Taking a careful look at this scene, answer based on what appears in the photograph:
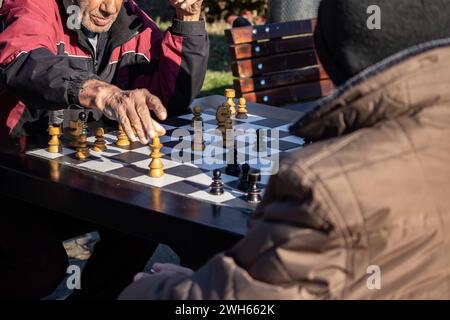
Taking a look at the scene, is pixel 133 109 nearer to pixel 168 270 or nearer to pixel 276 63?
pixel 168 270

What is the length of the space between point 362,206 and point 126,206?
99cm

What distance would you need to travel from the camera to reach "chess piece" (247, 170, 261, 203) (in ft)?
7.85

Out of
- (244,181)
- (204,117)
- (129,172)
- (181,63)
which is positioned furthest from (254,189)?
(181,63)

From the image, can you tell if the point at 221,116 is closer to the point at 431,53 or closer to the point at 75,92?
the point at 75,92

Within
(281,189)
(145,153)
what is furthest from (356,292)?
(145,153)

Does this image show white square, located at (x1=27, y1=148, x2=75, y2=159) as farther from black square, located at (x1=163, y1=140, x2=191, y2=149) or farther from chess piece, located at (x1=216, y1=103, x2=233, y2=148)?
chess piece, located at (x1=216, y1=103, x2=233, y2=148)

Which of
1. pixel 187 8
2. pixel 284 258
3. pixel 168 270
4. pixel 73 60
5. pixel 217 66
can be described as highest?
pixel 187 8

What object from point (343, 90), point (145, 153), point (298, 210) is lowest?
point (145, 153)

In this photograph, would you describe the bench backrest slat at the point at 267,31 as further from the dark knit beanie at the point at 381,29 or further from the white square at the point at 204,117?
the dark knit beanie at the point at 381,29

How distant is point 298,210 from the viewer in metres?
1.54

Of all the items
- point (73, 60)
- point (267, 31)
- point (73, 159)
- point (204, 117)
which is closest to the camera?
point (73, 159)

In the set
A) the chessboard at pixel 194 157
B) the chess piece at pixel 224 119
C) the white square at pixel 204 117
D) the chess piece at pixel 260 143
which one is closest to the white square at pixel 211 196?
the chessboard at pixel 194 157

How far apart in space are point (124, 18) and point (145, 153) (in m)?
0.91

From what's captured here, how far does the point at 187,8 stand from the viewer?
11.2ft
